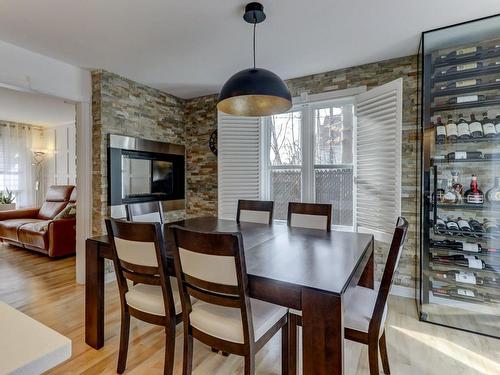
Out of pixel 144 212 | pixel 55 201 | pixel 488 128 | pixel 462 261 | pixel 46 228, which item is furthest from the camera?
pixel 55 201

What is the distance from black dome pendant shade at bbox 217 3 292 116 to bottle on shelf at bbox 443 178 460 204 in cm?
173

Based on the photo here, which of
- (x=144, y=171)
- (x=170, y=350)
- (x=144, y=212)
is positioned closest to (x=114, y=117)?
(x=144, y=171)

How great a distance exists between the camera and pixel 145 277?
1.67m

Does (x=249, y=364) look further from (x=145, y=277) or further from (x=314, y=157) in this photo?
(x=314, y=157)

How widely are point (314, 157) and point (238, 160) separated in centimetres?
104

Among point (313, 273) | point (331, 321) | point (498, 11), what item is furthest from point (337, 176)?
point (331, 321)

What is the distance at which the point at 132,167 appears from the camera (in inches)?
144

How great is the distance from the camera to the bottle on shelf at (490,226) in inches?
93.6

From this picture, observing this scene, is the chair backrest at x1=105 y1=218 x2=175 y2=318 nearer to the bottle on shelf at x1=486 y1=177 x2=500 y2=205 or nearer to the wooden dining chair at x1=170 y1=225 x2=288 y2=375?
the wooden dining chair at x1=170 y1=225 x2=288 y2=375

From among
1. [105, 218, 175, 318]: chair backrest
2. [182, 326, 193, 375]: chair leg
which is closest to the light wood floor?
[182, 326, 193, 375]: chair leg

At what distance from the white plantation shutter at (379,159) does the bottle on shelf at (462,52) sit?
1.40 feet

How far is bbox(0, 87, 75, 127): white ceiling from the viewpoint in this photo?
434 cm

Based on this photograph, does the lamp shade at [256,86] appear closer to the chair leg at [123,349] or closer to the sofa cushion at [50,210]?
the chair leg at [123,349]

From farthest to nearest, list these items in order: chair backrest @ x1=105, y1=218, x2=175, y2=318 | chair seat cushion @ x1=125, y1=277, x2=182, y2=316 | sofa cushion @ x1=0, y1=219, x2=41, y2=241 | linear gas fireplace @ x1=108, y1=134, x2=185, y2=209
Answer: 1. sofa cushion @ x1=0, y1=219, x2=41, y2=241
2. linear gas fireplace @ x1=108, y1=134, x2=185, y2=209
3. chair seat cushion @ x1=125, y1=277, x2=182, y2=316
4. chair backrest @ x1=105, y1=218, x2=175, y2=318
